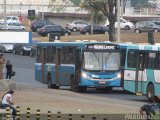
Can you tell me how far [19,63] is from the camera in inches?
2653

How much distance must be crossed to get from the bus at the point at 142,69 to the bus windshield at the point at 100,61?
94 cm

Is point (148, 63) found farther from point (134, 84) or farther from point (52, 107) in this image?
point (52, 107)

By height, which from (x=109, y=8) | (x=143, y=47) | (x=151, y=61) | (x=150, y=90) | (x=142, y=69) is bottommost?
(x=150, y=90)

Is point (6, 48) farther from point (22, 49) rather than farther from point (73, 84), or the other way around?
point (73, 84)

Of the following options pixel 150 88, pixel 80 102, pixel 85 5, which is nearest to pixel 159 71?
pixel 150 88

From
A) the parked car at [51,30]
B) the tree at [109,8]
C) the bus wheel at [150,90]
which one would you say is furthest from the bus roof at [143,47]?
the parked car at [51,30]

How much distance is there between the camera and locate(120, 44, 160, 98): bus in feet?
114

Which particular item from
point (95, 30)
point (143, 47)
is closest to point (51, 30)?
point (95, 30)

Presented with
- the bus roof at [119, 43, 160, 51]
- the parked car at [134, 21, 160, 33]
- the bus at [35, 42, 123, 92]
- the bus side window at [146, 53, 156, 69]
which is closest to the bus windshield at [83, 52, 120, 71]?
the bus at [35, 42, 123, 92]

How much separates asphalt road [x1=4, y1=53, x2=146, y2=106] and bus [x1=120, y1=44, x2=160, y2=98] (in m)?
0.69

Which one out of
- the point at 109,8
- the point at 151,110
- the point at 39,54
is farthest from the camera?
the point at 109,8

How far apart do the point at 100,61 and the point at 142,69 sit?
3.99 m

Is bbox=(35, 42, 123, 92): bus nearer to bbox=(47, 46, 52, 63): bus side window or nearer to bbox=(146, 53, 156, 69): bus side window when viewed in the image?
bbox=(47, 46, 52, 63): bus side window

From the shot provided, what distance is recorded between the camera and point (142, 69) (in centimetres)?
3628
